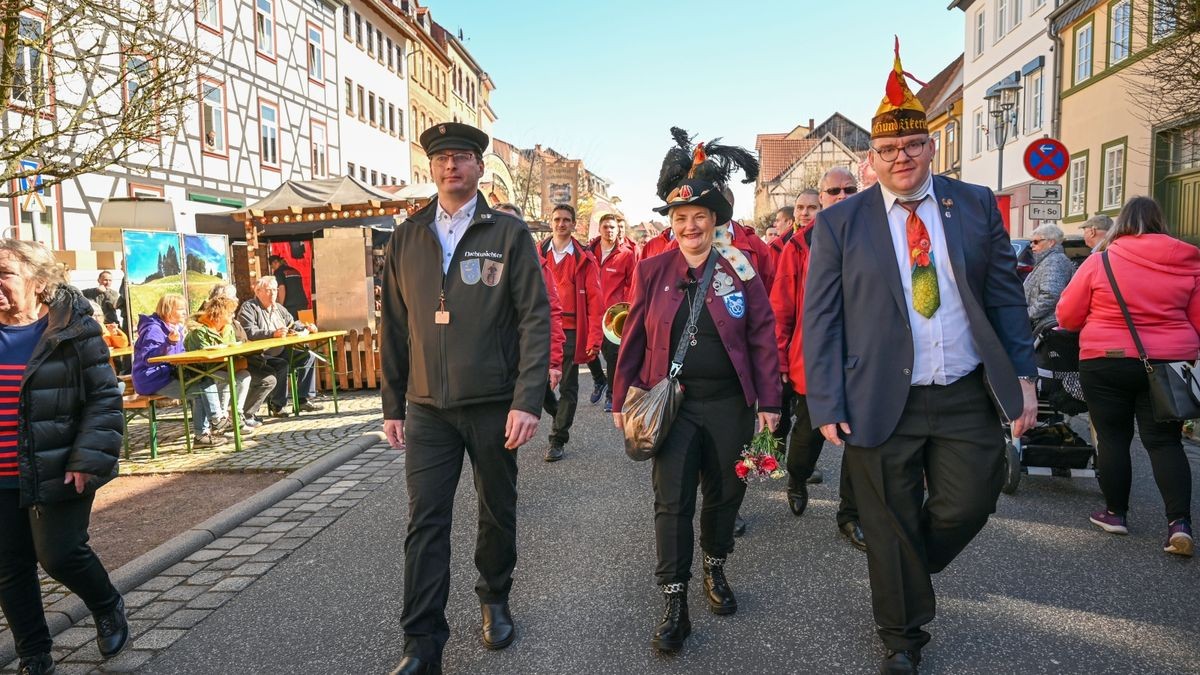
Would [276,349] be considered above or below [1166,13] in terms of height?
below

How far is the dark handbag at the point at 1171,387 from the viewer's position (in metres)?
4.53

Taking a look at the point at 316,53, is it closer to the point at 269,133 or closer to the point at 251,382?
the point at 269,133

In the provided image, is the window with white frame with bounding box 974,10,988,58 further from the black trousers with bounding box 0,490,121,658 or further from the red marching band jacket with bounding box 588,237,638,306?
the black trousers with bounding box 0,490,121,658

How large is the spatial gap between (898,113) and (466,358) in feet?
6.41

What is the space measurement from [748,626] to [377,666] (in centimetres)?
160

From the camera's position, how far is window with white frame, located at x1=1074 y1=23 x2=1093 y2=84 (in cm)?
2230

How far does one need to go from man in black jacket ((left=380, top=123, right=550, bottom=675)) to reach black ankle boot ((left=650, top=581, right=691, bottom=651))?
658 mm

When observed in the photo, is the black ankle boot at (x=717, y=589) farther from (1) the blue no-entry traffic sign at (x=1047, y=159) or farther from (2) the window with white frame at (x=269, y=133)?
(2) the window with white frame at (x=269, y=133)

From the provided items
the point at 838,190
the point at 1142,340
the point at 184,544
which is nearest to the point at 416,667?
the point at 184,544

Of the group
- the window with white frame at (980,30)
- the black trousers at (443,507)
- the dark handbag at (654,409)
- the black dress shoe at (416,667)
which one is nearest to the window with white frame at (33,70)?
the black trousers at (443,507)

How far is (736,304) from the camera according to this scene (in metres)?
3.90

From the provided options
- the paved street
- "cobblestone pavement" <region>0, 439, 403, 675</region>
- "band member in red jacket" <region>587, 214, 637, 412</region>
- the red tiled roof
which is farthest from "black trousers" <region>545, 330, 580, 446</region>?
the red tiled roof

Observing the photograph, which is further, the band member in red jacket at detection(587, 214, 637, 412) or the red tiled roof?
the red tiled roof

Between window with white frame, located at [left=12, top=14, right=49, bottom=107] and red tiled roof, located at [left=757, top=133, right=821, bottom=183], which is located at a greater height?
red tiled roof, located at [left=757, top=133, right=821, bottom=183]
